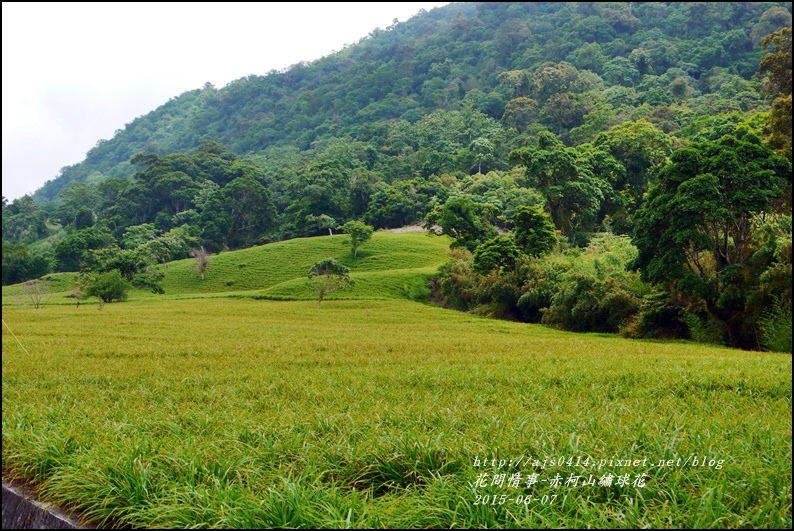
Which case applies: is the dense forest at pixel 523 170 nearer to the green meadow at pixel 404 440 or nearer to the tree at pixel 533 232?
the tree at pixel 533 232

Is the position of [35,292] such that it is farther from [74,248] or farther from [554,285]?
[554,285]

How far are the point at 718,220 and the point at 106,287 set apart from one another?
3618 centimetres

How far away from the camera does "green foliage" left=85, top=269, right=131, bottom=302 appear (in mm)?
36500

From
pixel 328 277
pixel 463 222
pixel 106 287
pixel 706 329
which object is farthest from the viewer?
pixel 463 222

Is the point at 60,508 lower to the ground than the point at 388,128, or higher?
lower

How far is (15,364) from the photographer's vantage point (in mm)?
10734

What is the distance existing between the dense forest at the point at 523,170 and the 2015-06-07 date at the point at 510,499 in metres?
15.5

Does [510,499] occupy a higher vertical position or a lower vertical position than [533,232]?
higher

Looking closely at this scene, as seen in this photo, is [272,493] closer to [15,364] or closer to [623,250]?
[15,364]

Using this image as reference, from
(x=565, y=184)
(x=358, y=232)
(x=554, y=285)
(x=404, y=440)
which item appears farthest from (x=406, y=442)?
(x=358, y=232)

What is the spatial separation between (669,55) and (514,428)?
121 meters

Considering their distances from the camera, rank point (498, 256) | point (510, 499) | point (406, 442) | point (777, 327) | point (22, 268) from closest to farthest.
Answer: point (510, 499) → point (406, 442) → point (777, 327) → point (498, 256) → point (22, 268)

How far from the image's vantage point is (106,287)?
37.2m

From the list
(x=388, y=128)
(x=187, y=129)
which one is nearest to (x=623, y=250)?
(x=388, y=128)
